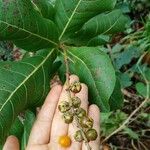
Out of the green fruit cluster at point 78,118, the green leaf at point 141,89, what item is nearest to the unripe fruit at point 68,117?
the green fruit cluster at point 78,118

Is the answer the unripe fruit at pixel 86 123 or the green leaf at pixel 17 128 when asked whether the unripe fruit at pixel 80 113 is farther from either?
the green leaf at pixel 17 128

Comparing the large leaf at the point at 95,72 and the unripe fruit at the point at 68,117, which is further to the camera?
the large leaf at the point at 95,72

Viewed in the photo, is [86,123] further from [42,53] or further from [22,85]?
[42,53]

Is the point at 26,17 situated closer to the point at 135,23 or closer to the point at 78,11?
the point at 78,11

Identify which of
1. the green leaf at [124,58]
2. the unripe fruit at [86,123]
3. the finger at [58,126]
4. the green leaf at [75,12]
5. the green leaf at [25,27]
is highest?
the green leaf at [124,58]

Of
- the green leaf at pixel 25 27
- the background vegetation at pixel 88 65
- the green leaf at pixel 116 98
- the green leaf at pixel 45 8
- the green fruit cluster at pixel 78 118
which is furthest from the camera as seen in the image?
the green leaf at pixel 116 98

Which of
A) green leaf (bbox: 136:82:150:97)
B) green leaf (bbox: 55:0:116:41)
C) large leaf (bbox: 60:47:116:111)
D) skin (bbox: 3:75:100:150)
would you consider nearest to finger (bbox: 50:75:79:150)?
skin (bbox: 3:75:100:150)

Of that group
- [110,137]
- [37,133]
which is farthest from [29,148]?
[110,137]
